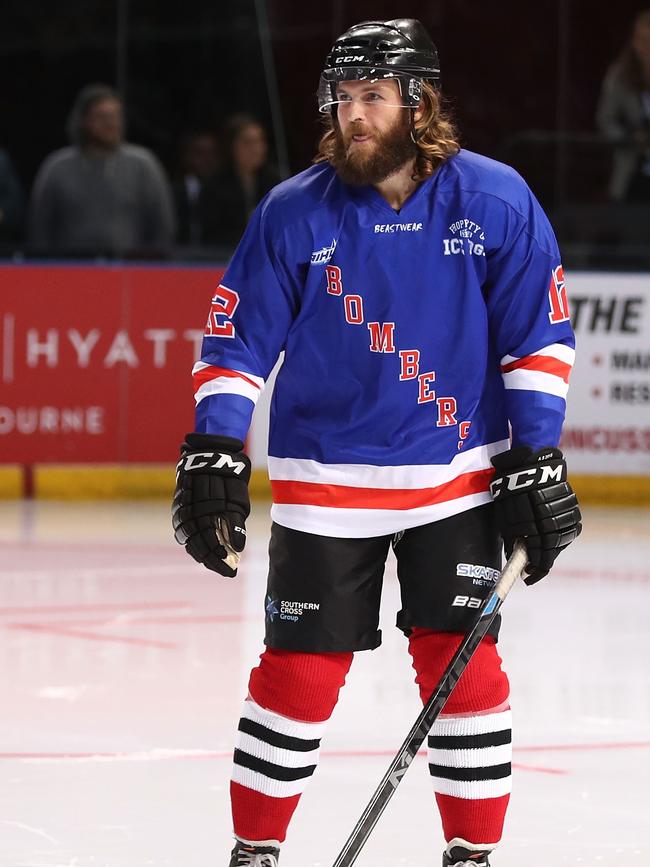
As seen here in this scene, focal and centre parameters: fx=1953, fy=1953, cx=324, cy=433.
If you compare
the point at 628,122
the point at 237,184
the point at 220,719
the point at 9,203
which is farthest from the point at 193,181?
the point at 220,719

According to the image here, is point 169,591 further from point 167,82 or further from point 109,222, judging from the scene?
point 167,82

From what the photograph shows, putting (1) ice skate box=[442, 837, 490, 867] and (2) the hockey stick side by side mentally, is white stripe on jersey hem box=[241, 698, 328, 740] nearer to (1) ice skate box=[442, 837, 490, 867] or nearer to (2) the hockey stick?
(2) the hockey stick

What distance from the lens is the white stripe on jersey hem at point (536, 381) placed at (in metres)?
2.95

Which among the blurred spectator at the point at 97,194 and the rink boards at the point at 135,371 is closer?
the rink boards at the point at 135,371

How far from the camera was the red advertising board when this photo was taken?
8992mm

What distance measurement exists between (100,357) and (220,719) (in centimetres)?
499

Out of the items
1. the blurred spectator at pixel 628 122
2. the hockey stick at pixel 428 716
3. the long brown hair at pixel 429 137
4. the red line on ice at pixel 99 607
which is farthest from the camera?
the blurred spectator at pixel 628 122

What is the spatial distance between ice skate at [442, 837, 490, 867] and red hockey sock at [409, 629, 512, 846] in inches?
0.4

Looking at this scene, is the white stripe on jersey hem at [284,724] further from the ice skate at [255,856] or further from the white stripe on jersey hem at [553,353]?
the white stripe on jersey hem at [553,353]

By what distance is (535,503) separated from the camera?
2902mm

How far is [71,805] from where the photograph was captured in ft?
11.4

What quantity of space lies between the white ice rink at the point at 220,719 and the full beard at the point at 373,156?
110 cm

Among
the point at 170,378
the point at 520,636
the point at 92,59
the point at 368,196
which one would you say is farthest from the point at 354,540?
the point at 92,59

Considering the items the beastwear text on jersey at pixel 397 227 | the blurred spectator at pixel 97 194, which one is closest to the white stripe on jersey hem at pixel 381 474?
the beastwear text on jersey at pixel 397 227
